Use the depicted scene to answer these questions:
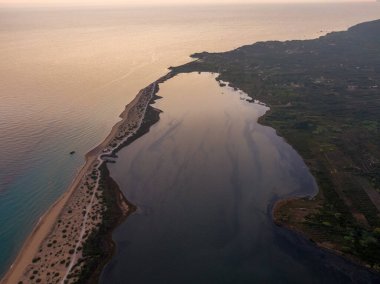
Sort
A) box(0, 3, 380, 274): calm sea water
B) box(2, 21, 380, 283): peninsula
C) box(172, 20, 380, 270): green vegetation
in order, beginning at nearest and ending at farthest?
box(2, 21, 380, 283): peninsula < box(172, 20, 380, 270): green vegetation < box(0, 3, 380, 274): calm sea water

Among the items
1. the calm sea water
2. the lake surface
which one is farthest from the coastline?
the calm sea water

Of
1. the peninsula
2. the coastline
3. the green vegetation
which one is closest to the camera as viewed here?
the coastline

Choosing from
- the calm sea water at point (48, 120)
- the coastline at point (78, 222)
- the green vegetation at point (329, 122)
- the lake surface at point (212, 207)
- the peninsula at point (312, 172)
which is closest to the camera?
the coastline at point (78, 222)

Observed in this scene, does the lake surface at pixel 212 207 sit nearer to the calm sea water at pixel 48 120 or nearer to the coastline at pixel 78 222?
the coastline at pixel 78 222

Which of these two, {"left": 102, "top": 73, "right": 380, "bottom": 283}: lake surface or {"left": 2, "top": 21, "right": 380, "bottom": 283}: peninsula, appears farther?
{"left": 2, "top": 21, "right": 380, "bottom": 283}: peninsula

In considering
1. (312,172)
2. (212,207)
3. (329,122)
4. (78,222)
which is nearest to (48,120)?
(78,222)

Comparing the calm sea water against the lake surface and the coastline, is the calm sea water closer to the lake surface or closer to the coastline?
the coastline

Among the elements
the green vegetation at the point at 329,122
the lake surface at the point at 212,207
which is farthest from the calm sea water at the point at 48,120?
the green vegetation at the point at 329,122

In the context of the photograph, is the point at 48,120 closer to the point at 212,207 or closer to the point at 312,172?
the point at 212,207
